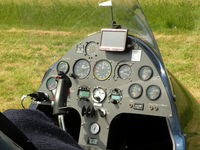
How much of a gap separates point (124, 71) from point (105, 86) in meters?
0.21

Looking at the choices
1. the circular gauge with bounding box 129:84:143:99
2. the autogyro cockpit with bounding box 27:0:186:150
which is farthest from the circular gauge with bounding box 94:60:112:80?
the circular gauge with bounding box 129:84:143:99

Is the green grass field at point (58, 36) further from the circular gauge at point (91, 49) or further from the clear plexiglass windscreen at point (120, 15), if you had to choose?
the circular gauge at point (91, 49)

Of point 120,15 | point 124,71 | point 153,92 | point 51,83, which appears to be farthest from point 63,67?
point 153,92

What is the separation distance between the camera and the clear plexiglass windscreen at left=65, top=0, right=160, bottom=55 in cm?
327

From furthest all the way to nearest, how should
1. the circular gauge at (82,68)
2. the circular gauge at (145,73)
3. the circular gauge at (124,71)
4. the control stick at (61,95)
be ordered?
1. the circular gauge at (82,68)
2. the circular gauge at (124,71)
3. the circular gauge at (145,73)
4. the control stick at (61,95)

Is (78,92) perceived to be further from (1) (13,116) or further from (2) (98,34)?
(1) (13,116)

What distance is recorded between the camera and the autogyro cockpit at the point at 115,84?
3.07 metres

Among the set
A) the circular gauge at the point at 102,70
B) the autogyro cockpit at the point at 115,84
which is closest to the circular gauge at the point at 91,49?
the autogyro cockpit at the point at 115,84

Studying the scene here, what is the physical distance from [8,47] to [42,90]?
7421mm

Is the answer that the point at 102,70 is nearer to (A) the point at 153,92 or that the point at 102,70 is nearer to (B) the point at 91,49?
(B) the point at 91,49

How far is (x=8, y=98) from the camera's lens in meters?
6.41

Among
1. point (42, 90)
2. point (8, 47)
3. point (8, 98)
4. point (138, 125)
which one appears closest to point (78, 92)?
point (42, 90)

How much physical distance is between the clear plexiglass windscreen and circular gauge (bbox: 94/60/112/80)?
325 millimetres

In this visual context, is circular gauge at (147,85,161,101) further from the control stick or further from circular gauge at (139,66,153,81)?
the control stick
